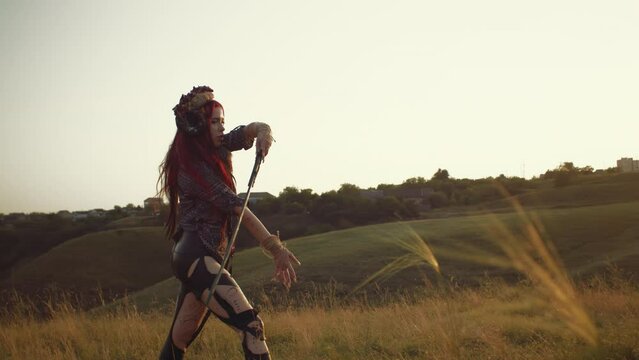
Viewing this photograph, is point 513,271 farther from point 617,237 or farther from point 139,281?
point 139,281

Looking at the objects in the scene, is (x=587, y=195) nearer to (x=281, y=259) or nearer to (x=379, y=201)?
(x=379, y=201)

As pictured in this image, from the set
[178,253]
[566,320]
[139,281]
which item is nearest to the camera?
[178,253]

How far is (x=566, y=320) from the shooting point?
941cm

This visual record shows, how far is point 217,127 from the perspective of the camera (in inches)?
174

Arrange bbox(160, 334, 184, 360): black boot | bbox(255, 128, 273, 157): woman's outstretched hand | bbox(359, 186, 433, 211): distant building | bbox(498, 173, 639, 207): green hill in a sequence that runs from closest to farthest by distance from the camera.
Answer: bbox(255, 128, 273, 157): woman's outstretched hand < bbox(160, 334, 184, 360): black boot < bbox(498, 173, 639, 207): green hill < bbox(359, 186, 433, 211): distant building

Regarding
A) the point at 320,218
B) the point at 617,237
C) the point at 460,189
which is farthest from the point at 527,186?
the point at 617,237

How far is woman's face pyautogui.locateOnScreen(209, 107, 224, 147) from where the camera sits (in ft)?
14.4

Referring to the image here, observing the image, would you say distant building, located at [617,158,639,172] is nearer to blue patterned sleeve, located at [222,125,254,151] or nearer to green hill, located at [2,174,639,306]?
green hill, located at [2,174,639,306]

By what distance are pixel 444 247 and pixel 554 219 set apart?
34.5 ft

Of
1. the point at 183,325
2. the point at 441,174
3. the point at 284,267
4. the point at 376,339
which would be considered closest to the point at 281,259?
the point at 284,267

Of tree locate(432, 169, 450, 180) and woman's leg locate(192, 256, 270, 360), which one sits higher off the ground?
tree locate(432, 169, 450, 180)

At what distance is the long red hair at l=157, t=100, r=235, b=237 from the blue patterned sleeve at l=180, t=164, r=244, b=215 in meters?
0.03

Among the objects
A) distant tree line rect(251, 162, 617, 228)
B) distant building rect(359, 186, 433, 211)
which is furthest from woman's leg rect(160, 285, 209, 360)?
distant building rect(359, 186, 433, 211)

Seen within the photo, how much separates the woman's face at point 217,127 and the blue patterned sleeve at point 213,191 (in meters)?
0.29
